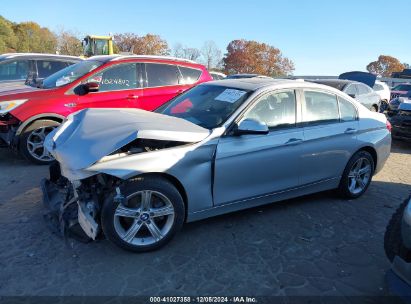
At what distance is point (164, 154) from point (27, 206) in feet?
7.18

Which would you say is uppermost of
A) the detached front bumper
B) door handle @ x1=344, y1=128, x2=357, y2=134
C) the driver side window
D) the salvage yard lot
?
the driver side window

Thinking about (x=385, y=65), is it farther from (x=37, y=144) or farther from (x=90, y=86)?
(x=37, y=144)

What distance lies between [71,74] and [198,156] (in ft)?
13.4

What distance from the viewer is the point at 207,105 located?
14.1ft

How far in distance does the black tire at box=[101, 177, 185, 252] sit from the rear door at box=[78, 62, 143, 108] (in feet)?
11.8

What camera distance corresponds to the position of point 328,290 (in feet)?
10.2

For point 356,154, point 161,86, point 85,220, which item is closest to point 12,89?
point 161,86

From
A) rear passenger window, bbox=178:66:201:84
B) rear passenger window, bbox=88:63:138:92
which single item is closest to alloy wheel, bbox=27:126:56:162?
rear passenger window, bbox=88:63:138:92

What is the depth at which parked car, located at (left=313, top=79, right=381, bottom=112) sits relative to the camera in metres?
11.2

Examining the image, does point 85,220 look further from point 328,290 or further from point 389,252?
point 389,252

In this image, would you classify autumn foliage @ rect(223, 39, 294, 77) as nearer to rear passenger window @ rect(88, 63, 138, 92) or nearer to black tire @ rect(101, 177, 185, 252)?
rear passenger window @ rect(88, 63, 138, 92)

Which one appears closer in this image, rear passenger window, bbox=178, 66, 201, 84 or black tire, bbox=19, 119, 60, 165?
black tire, bbox=19, 119, 60, 165

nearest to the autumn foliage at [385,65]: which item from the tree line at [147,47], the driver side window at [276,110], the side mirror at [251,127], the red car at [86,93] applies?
the tree line at [147,47]

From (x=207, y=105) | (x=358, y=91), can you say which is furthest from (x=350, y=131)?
(x=358, y=91)
